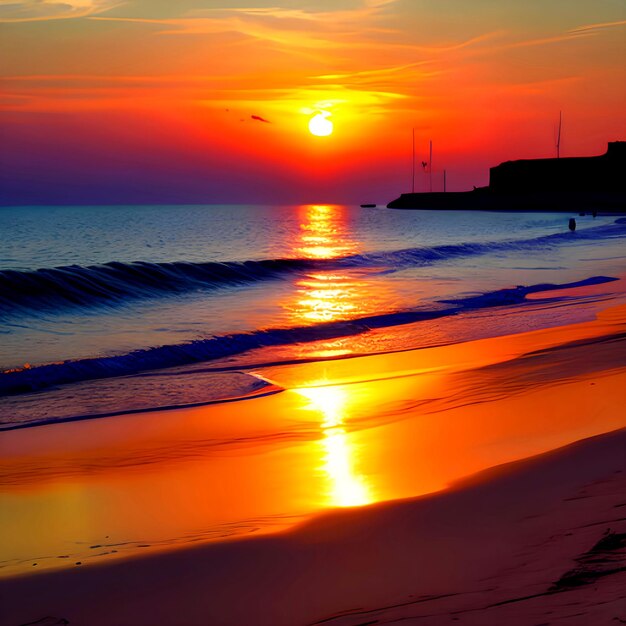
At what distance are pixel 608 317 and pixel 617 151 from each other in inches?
6362

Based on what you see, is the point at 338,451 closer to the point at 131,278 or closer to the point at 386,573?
the point at 386,573

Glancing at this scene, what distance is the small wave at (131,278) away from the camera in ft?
68.3

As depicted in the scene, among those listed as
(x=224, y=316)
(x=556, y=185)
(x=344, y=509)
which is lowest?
(x=224, y=316)

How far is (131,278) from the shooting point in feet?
84.0

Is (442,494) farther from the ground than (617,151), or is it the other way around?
(617,151)

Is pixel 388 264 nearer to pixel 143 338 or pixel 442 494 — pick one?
pixel 143 338

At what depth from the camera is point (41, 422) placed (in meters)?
8.40

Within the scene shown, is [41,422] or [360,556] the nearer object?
[360,556]

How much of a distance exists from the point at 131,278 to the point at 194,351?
1367 cm

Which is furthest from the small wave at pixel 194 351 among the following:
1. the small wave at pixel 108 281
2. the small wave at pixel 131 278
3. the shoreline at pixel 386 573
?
the small wave at pixel 108 281

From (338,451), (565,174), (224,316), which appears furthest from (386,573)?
(565,174)

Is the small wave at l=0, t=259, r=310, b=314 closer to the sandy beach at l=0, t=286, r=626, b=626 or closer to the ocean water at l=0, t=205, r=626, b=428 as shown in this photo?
the ocean water at l=0, t=205, r=626, b=428

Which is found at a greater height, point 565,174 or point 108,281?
point 565,174

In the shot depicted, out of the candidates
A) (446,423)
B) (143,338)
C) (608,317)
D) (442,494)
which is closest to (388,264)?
(608,317)
